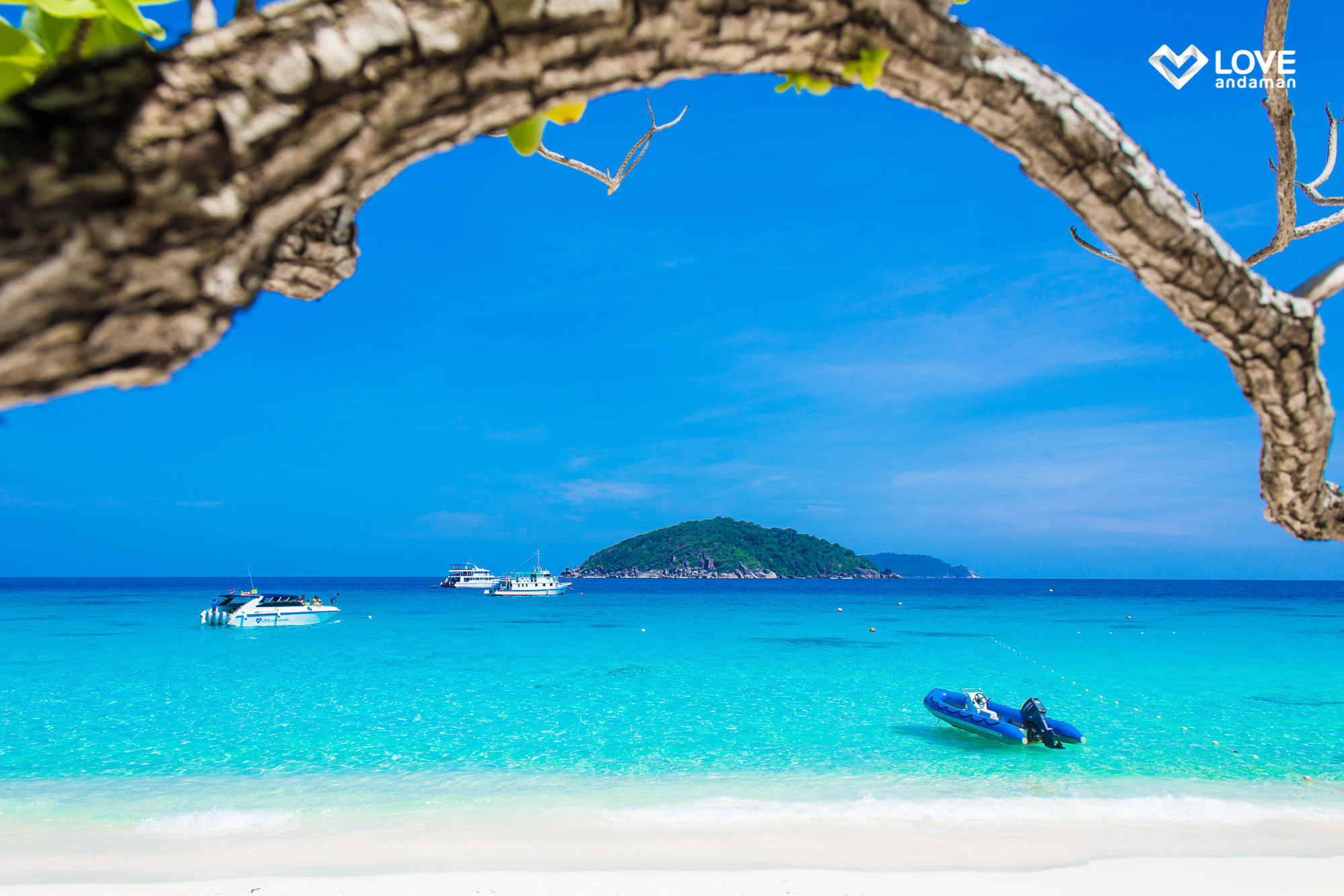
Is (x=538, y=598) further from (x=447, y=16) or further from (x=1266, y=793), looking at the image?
(x=447, y=16)

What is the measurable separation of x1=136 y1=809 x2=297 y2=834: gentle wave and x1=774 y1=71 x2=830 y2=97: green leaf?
11.0 meters

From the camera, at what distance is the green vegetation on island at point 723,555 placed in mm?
147750

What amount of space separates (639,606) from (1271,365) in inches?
2469

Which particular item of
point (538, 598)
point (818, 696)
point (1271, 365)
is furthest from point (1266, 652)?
point (538, 598)

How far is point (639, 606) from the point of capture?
6216 centimetres

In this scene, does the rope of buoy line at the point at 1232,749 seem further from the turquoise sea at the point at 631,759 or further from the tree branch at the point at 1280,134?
the tree branch at the point at 1280,134

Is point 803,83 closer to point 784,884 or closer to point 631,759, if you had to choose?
point 784,884

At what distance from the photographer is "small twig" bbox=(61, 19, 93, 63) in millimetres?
736

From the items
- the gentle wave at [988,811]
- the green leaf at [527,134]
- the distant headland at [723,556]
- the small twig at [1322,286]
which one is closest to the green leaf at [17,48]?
the green leaf at [527,134]

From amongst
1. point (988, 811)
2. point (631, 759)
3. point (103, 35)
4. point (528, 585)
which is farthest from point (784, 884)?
point (528, 585)

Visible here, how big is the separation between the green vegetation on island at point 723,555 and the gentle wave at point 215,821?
456ft

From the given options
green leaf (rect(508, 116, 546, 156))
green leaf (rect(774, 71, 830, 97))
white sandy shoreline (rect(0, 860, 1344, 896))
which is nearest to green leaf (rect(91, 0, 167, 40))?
green leaf (rect(508, 116, 546, 156))

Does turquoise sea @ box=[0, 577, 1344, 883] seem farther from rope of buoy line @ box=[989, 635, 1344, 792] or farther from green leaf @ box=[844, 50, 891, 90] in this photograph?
green leaf @ box=[844, 50, 891, 90]

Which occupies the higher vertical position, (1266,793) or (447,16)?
(447,16)
